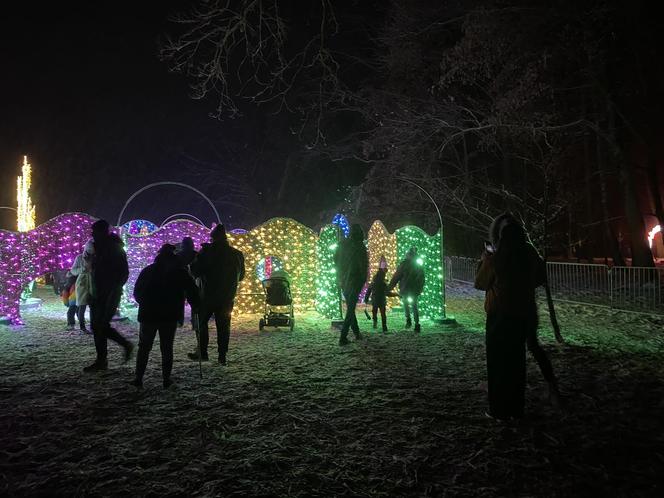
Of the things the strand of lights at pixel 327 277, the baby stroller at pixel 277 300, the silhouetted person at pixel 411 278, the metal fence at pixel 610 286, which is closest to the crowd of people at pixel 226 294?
the silhouetted person at pixel 411 278

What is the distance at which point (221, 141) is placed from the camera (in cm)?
3675

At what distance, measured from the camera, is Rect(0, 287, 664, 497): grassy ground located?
3.57 m

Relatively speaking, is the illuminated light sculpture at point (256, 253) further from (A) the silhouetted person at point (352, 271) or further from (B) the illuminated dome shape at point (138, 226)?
(B) the illuminated dome shape at point (138, 226)

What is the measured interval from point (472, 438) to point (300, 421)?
5.35 ft

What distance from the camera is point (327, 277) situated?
1197 cm

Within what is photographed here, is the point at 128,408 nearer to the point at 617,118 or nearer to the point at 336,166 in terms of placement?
the point at 617,118

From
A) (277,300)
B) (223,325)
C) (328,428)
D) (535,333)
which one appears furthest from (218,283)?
(535,333)

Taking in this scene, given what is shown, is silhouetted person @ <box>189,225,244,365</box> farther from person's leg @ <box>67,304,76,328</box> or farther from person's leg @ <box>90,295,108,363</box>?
person's leg @ <box>67,304,76,328</box>

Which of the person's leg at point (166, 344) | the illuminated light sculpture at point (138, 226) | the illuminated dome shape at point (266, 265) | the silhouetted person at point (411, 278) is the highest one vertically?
the illuminated light sculpture at point (138, 226)

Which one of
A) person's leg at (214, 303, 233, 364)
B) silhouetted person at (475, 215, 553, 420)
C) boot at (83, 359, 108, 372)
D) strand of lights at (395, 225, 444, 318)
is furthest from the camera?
strand of lights at (395, 225, 444, 318)

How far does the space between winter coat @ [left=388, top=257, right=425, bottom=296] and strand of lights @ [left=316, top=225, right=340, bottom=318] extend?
1868 mm

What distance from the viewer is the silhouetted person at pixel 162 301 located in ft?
19.1

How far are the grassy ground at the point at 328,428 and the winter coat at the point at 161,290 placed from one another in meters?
0.93

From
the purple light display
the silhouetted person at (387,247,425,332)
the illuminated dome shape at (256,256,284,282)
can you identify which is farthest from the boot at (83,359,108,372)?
the illuminated dome shape at (256,256,284,282)
